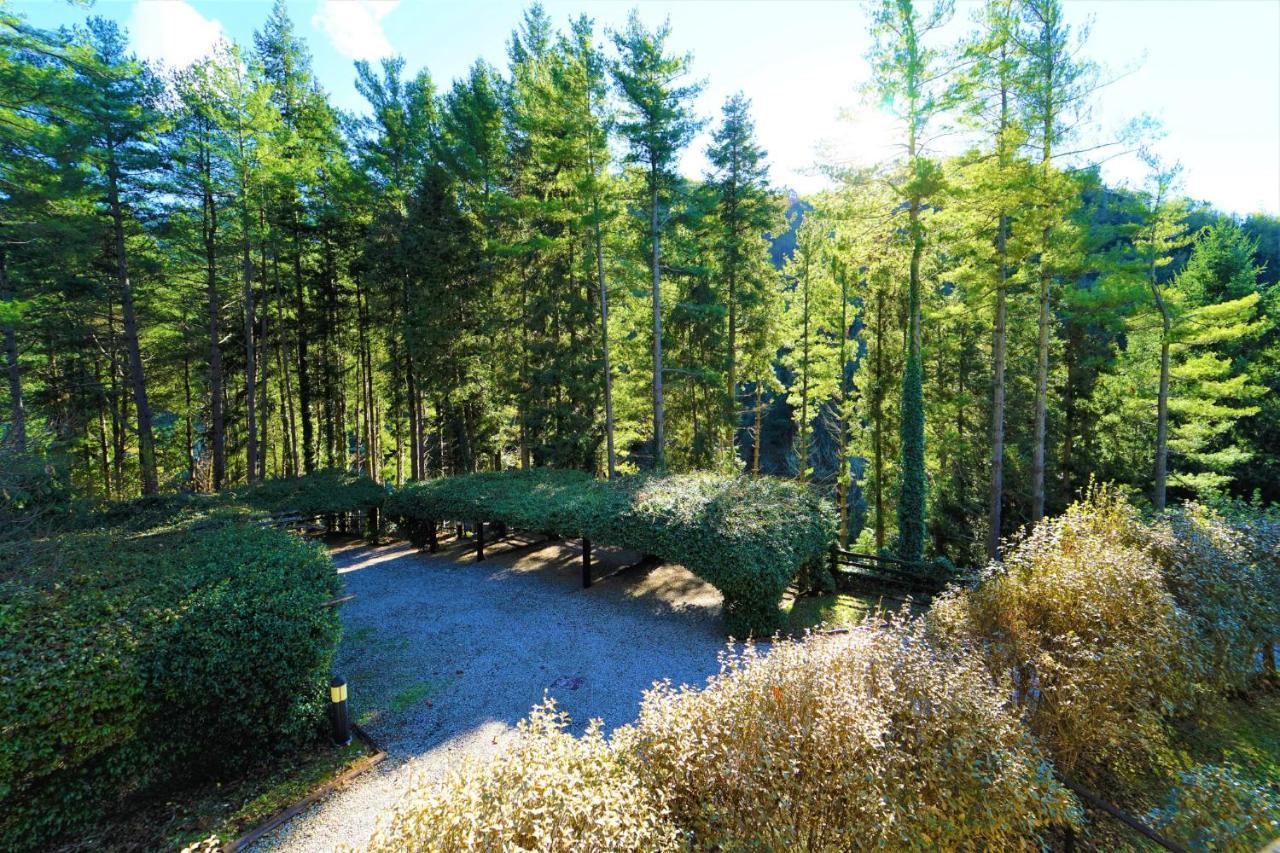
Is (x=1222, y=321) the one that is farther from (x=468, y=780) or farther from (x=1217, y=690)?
(x=468, y=780)

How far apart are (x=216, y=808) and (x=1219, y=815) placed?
8.82 m

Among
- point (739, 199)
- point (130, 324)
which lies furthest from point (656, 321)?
point (130, 324)

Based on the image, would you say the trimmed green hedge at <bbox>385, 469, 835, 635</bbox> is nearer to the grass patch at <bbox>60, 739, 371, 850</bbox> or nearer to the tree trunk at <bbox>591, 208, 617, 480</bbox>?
the tree trunk at <bbox>591, 208, 617, 480</bbox>

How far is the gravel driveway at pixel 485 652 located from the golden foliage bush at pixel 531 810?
52.2 inches

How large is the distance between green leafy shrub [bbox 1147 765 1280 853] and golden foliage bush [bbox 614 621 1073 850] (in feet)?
6.01

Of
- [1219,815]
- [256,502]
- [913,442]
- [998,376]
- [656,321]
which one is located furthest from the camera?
[656,321]

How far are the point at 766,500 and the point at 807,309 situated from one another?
9.66m

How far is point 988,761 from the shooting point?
10.7 feet

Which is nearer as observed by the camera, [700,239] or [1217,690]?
[1217,690]

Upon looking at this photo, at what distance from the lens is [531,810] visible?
252 centimetres

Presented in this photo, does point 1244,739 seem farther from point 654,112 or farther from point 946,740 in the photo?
point 654,112

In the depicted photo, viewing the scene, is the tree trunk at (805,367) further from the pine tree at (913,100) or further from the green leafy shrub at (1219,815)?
the green leafy shrub at (1219,815)

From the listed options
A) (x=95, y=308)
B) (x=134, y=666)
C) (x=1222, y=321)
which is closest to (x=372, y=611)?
(x=134, y=666)

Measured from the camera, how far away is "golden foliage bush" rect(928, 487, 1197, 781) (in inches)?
172
